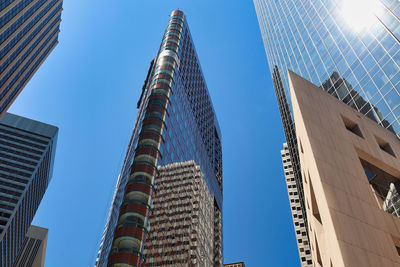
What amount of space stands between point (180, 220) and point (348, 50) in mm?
37139

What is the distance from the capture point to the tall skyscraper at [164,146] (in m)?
41.9

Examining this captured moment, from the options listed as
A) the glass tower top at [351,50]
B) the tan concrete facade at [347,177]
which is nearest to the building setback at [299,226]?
the glass tower top at [351,50]

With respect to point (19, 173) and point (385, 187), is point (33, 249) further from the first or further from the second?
point (385, 187)

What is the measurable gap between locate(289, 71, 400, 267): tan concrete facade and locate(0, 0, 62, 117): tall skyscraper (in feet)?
267

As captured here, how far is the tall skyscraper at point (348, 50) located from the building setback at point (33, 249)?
13456cm

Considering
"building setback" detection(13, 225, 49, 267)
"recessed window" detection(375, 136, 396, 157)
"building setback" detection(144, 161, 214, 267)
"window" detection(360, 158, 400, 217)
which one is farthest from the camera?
"building setback" detection(13, 225, 49, 267)

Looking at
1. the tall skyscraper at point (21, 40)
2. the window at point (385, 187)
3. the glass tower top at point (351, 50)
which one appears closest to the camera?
the window at point (385, 187)

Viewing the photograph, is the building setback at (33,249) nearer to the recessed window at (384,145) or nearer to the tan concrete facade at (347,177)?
the tan concrete facade at (347,177)

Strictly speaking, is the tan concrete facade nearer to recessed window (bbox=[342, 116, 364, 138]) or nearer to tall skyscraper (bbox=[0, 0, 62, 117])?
recessed window (bbox=[342, 116, 364, 138])

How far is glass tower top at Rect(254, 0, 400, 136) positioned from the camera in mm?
38969

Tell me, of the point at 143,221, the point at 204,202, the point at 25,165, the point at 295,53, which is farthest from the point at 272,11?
the point at 25,165

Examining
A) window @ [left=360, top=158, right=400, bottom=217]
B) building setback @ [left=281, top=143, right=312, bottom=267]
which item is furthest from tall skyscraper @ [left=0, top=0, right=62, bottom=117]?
window @ [left=360, top=158, right=400, bottom=217]

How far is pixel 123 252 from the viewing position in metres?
39.3

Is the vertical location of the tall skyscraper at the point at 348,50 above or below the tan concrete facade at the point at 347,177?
above
